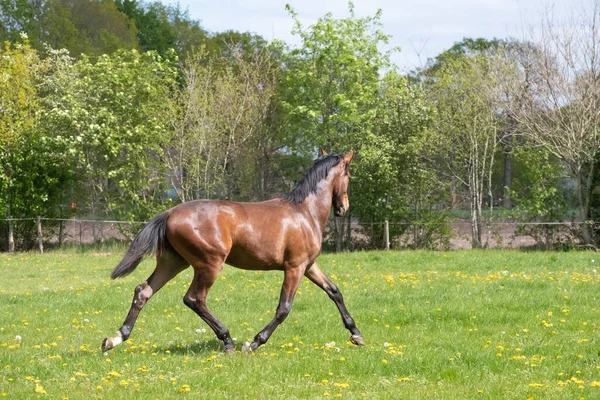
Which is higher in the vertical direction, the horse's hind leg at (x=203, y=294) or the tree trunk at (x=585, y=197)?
the tree trunk at (x=585, y=197)

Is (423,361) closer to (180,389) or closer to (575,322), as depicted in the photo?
(180,389)

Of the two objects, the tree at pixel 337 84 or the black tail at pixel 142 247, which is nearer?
the black tail at pixel 142 247

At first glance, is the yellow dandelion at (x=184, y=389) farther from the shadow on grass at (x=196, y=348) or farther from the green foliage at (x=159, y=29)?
the green foliage at (x=159, y=29)

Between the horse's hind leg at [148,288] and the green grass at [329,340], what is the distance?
24cm

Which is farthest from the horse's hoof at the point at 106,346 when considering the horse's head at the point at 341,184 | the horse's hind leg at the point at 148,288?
the horse's head at the point at 341,184

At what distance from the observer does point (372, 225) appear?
1043 inches

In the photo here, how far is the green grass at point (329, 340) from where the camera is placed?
23.4ft

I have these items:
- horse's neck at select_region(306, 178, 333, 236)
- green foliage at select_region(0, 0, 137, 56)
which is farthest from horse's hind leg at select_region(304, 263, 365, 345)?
green foliage at select_region(0, 0, 137, 56)

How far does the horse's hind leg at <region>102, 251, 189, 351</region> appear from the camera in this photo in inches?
344

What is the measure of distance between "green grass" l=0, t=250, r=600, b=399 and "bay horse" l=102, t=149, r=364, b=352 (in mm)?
530

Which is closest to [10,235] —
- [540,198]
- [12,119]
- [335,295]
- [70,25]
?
[12,119]

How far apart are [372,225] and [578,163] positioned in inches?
287

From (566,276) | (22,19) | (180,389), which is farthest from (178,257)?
(22,19)

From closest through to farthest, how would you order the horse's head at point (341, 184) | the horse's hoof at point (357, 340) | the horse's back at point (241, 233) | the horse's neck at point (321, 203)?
the horse's back at point (241, 233)
the horse's hoof at point (357, 340)
the horse's neck at point (321, 203)
the horse's head at point (341, 184)
